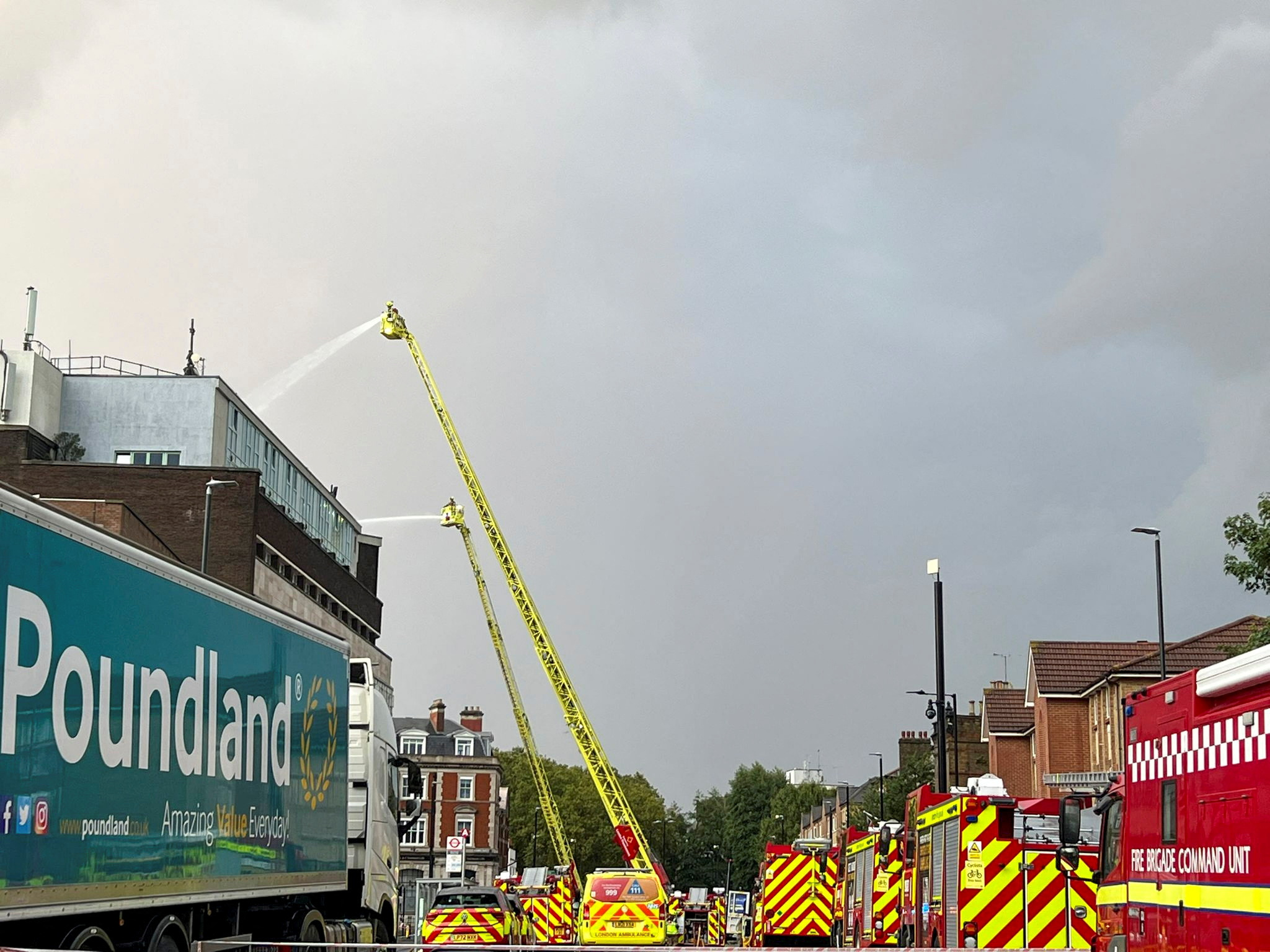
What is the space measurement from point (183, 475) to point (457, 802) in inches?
2363

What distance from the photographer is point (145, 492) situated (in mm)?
60250

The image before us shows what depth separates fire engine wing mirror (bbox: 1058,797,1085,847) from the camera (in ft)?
41.9

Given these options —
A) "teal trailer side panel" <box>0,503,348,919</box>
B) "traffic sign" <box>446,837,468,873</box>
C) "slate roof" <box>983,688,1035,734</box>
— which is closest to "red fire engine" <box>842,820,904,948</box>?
"teal trailer side panel" <box>0,503,348,919</box>

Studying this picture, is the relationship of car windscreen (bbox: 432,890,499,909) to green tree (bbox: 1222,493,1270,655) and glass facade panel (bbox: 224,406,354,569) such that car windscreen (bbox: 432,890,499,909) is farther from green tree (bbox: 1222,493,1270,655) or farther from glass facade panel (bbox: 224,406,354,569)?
glass facade panel (bbox: 224,406,354,569)

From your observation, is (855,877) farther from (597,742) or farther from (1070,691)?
(597,742)

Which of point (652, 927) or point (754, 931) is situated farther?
point (754, 931)

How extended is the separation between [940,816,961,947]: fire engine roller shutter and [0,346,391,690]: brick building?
114 feet

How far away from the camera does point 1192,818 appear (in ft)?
34.5

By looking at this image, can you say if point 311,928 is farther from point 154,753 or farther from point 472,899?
point 472,899

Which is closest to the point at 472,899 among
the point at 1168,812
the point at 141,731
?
the point at 141,731

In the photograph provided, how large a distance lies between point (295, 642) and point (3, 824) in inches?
242

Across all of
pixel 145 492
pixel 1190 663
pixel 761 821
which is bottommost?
pixel 761 821

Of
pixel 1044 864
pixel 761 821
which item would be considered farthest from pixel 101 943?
pixel 761 821

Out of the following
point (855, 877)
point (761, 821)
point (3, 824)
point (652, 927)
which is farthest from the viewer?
point (761, 821)
